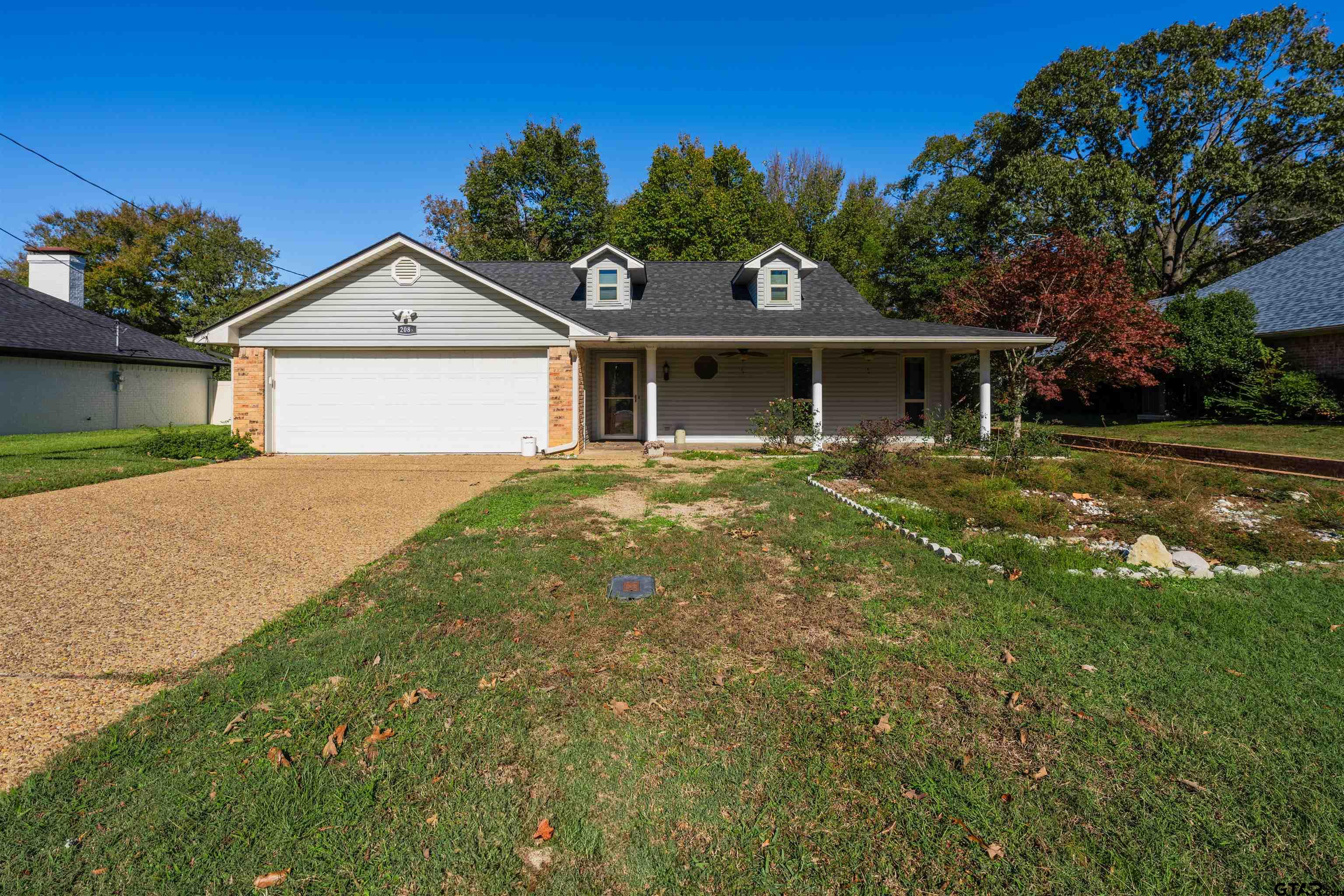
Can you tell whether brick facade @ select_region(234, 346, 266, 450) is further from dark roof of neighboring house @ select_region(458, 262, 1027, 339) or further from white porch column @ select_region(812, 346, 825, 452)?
white porch column @ select_region(812, 346, 825, 452)

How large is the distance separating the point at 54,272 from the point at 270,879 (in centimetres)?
3053

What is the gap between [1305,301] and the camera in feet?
57.3

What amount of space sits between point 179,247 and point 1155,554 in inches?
1793

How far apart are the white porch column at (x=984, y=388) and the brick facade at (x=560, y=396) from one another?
30.6 feet

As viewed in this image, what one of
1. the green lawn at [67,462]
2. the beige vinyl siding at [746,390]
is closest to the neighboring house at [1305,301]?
the beige vinyl siding at [746,390]

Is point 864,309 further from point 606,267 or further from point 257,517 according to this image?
point 257,517

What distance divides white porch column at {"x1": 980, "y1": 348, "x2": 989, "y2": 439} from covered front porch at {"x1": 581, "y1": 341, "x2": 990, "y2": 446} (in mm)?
1733

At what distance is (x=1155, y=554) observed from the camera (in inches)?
200

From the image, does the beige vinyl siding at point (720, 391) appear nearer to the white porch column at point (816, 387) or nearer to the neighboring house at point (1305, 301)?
the white porch column at point (816, 387)

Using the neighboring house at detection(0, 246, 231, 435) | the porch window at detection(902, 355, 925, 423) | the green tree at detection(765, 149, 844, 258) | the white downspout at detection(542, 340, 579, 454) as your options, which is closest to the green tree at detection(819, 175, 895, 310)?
the green tree at detection(765, 149, 844, 258)

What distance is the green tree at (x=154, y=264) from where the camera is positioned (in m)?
33.0

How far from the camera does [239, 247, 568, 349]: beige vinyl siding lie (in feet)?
43.8

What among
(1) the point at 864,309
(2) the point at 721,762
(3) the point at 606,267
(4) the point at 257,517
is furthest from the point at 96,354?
(2) the point at 721,762

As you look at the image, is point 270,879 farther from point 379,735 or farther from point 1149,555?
point 1149,555
